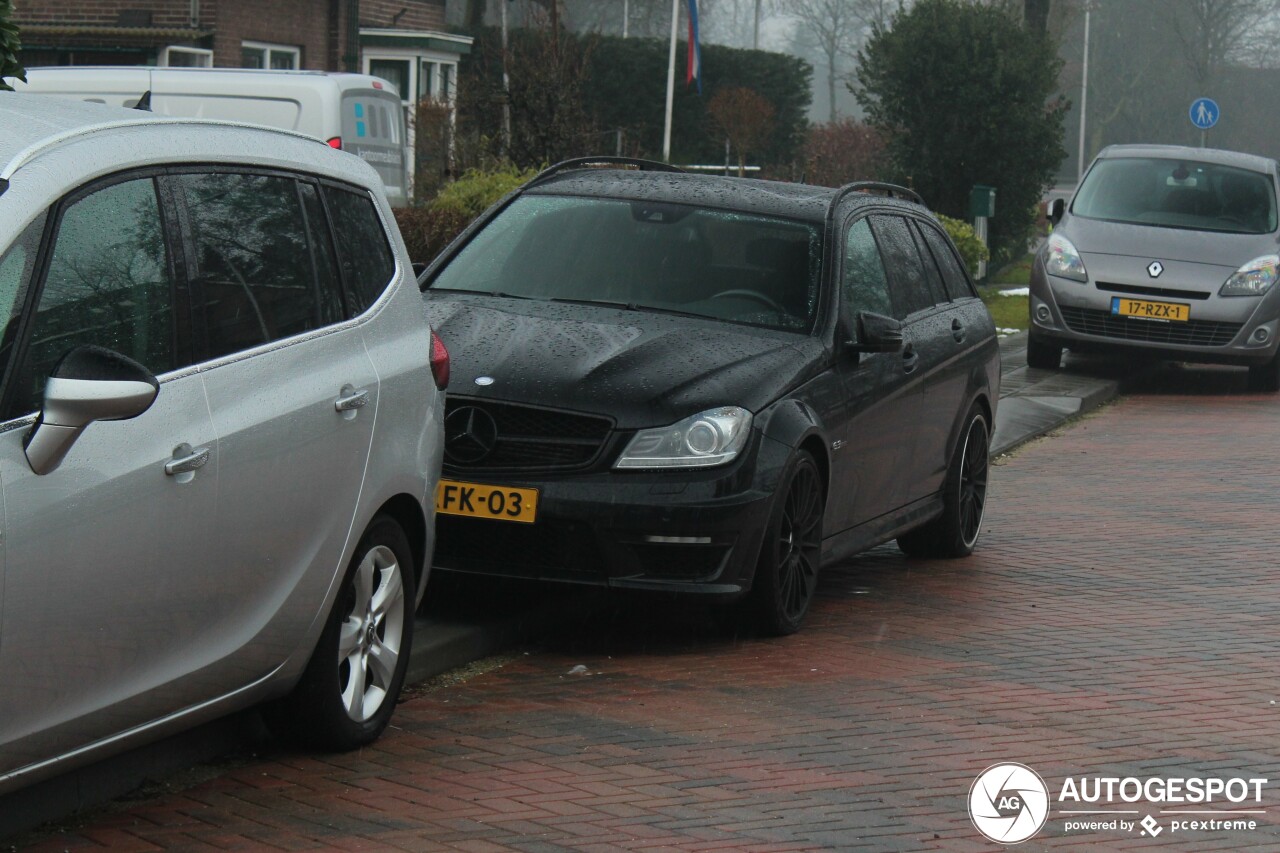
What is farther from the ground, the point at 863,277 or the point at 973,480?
the point at 863,277

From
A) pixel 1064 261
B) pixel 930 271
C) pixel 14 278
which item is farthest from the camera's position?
pixel 1064 261

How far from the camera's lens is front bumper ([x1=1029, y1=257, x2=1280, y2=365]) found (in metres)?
16.8

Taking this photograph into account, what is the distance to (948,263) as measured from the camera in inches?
381

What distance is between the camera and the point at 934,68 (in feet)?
83.8

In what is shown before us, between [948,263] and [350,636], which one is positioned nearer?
[350,636]

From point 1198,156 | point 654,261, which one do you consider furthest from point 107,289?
point 1198,156

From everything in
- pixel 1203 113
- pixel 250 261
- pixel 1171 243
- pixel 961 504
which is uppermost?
pixel 250 261

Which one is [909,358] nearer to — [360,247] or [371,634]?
[360,247]

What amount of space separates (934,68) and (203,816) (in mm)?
22050

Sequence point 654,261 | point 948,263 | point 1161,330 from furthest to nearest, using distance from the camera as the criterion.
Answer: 1. point 1161,330
2. point 948,263
3. point 654,261

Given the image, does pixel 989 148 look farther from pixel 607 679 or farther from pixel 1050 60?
pixel 607 679

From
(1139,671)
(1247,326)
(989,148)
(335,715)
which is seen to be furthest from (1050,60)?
(335,715)

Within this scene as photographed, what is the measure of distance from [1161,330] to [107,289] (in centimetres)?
1380

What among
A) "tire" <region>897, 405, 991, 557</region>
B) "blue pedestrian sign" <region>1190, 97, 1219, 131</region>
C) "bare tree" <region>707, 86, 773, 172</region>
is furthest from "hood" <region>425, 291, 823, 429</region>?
"bare tree" <region>707, 86, 773, 172</region>
